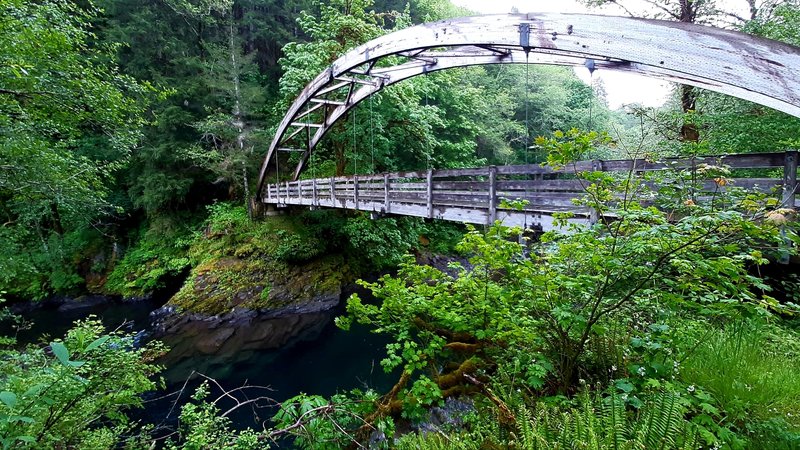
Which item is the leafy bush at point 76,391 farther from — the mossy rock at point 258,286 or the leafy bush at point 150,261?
the leafy bush at point 150,261

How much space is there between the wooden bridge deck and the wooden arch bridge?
1 centimetres

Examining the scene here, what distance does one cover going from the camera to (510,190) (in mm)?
4566

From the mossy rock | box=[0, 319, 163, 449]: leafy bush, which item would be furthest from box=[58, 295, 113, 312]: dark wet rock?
box=[0, 319, 163, 449]: leafy bush

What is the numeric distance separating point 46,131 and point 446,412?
6.68 m

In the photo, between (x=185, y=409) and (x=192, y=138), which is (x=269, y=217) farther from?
(x=185, y=409)

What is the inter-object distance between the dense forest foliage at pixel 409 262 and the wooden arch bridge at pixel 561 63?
507 millimetres

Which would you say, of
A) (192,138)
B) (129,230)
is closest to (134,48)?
(192,138)

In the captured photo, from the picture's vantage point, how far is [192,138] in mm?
12344

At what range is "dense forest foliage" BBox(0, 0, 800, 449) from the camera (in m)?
1.78

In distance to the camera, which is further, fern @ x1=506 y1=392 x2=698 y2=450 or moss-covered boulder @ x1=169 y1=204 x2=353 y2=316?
moss-covered boulder @ x1=169 y1=204 x2=353 y2=316

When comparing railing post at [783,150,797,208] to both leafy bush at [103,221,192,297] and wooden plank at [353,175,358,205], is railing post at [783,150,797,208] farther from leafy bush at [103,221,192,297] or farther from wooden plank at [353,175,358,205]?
leafy bush at [103,221,192,297]

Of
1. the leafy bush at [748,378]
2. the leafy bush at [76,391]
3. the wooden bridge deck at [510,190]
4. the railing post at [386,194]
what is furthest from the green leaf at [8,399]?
the railing post at [386,194]

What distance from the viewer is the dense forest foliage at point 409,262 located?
70.2 inches

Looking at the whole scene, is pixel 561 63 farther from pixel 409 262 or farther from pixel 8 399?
pixel 8 399
